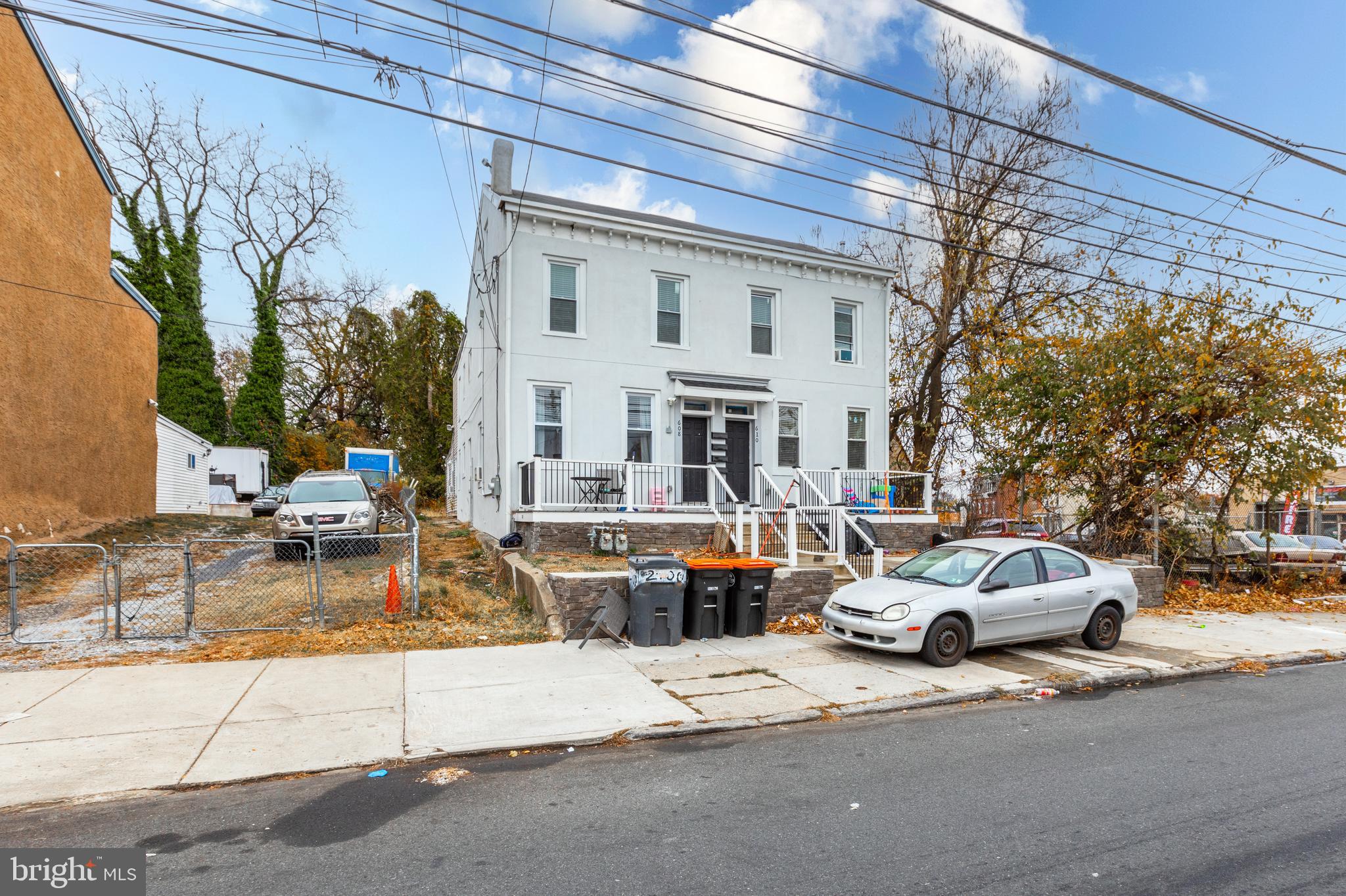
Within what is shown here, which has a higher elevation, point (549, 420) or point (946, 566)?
point (549, 420)

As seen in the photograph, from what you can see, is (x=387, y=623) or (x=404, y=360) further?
(x=404, y=360)

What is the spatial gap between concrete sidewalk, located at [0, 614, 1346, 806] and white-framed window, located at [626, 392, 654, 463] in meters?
7.44

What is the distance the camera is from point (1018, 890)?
3.46 meters

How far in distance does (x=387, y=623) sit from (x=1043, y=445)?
42.6ft

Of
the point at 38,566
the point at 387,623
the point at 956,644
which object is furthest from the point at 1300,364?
the point at 38,566

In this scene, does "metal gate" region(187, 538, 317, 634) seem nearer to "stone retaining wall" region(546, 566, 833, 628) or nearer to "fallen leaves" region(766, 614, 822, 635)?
"stone retaining wall" region(546, 566, 833, 628)

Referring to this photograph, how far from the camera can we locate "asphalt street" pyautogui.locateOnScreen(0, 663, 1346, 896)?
359 centimetres

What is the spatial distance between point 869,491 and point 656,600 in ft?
31.8

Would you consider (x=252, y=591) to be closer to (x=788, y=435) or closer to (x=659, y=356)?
(x=659, y=356)

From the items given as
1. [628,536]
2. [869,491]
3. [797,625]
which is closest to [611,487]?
[628,536]

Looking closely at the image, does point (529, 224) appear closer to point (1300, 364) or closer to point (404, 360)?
point (1300, 364)

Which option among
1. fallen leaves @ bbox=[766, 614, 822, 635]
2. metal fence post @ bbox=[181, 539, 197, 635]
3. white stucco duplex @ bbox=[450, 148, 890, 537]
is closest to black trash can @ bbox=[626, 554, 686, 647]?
fallen leaves @ bbox=[766, 614, 822, 635]

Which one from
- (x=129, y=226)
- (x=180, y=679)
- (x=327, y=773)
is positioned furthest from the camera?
(x=129, y=226)

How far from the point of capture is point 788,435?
17906mm
